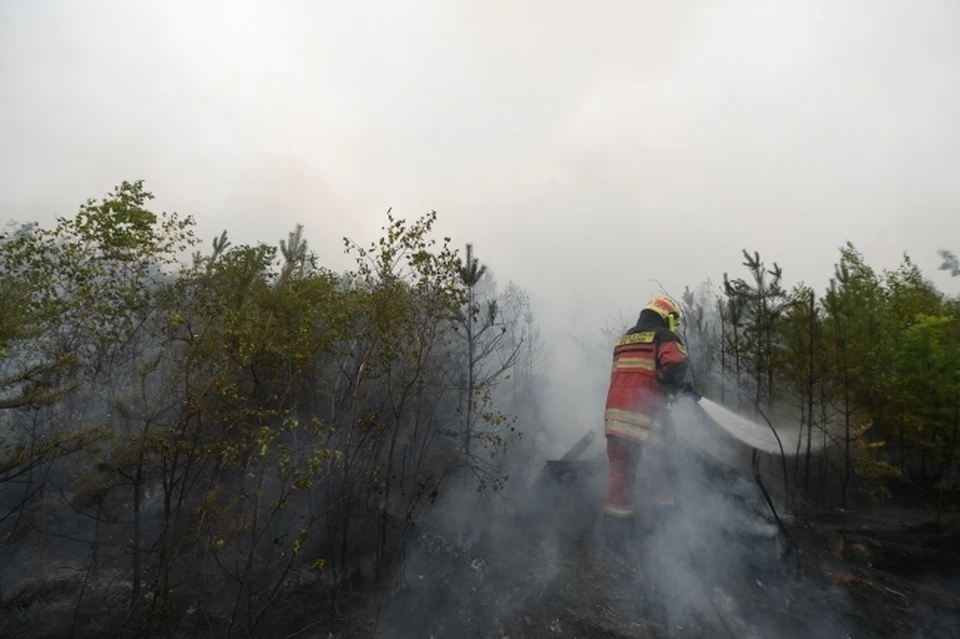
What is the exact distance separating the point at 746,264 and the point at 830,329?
9.25 ft

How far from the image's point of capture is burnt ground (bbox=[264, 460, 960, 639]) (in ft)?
22.2

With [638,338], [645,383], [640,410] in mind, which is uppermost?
[638,338]

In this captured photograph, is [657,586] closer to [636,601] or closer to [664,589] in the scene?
[664,589]

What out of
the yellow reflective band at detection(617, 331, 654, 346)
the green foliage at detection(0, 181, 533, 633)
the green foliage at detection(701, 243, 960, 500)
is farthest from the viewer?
the green foliage at detection(701, 243, 960, 500)

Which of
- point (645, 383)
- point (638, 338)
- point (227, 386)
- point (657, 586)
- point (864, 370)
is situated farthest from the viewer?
point (864, 370)

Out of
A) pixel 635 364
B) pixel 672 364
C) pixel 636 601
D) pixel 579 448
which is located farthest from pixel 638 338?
pixel 579 448

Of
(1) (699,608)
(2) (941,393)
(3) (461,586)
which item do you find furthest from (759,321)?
(3) (461,586)

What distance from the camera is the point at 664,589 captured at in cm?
740

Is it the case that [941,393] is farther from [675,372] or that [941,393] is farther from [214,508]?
[214,508]

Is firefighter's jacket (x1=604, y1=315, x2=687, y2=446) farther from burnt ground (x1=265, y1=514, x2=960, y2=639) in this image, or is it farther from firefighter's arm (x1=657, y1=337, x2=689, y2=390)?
burnt ground (x1=265, y1=514, x2=960, y2=639)

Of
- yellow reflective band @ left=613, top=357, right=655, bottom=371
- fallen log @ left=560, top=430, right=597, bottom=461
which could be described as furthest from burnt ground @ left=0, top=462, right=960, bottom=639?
yellow reflective band @ left=613, top=357, right=655, bottom=371

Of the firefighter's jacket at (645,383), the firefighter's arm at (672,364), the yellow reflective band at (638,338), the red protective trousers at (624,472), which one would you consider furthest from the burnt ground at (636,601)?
the yellow reflective band at (638,338)

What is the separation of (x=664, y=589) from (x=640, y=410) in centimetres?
295

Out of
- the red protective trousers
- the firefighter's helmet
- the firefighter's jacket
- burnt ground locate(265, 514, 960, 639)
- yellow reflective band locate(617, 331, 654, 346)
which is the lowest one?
burnt ground locate(265, 514, 960, 639)
